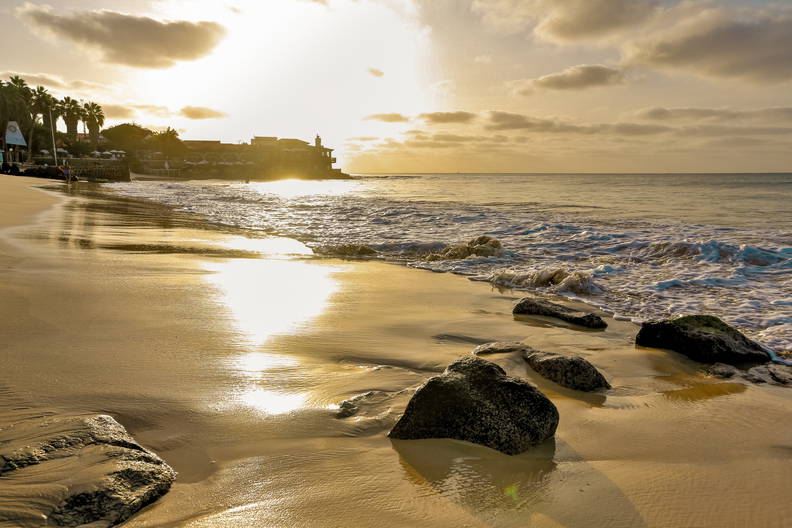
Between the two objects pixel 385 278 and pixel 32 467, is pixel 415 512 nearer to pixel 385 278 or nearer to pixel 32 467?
pixel 32 467

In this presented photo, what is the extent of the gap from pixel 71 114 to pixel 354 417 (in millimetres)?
111019

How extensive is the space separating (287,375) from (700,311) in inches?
228

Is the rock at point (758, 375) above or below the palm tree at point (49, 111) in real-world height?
below

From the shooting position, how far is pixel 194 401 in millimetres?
3010

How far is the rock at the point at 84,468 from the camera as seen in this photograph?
188 cm

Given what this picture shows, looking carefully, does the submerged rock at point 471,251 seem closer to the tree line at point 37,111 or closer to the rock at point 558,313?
the rock at point 558,313

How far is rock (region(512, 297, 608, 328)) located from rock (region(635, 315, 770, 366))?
2.19 feet

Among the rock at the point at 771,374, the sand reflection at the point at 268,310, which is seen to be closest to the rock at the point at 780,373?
the rock at the point at 771,374

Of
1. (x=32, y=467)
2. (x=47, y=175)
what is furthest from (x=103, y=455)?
(x=47, y=175)

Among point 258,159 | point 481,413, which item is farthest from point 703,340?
point 258,159

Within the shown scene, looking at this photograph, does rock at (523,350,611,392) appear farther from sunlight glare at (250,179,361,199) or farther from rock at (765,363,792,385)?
sunlight glare at (250,179,361,199)

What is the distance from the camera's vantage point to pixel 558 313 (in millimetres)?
5840

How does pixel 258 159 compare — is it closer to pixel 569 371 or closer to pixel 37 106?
pixel 37 106

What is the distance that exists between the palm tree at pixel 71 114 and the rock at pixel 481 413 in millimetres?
104765
